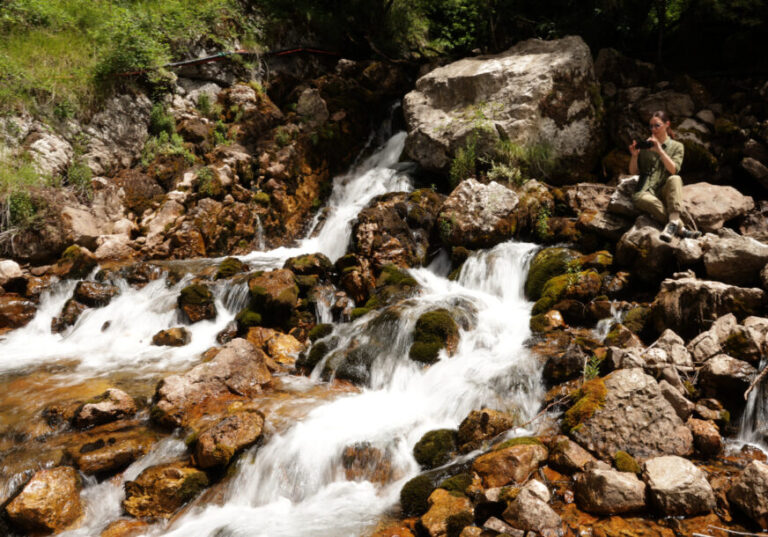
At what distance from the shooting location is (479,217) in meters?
9.82

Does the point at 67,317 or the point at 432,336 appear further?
the point at 67,317

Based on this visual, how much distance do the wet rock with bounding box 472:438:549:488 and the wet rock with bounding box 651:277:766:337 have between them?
2.98m

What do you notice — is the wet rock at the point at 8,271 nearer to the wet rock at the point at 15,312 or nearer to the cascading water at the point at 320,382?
the wet rock at the point at 15,312

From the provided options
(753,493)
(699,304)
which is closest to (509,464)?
(753,493)

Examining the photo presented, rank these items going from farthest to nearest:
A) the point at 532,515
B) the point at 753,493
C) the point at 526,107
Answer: the point at 526,107 → the point at 532,515 → the point at 753,493

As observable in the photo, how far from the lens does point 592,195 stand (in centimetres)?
984

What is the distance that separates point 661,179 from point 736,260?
2269mm

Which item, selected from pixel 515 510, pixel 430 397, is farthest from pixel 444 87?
pixel 515 510

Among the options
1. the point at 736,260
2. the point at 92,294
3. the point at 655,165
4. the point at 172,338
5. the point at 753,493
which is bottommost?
the point at 753,493

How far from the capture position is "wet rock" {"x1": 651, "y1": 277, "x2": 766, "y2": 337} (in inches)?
216

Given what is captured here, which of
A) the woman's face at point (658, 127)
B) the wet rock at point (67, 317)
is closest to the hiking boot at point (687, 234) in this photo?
the woman's face at point (658, 127)

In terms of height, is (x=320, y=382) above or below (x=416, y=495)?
above

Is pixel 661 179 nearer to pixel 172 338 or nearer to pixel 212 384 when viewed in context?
pixel 212 384

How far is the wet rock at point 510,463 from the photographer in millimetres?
4215
